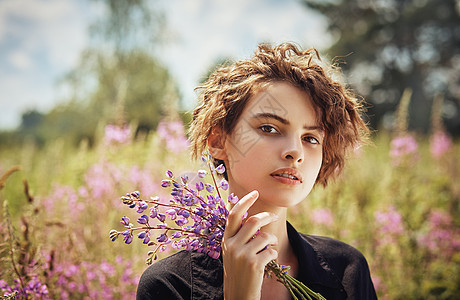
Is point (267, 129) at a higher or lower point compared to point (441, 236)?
higher

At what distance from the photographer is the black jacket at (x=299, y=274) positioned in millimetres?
1236

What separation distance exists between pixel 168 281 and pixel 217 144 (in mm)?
497

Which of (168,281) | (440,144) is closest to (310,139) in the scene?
(168,281)

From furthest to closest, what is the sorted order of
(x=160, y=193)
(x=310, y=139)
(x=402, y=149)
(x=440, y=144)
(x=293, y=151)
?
(x=440, y=144)
(x=402, y=149)
(x=160, y=193)
(x=310, y=139)
(x=293, y=151)

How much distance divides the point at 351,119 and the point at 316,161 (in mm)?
367

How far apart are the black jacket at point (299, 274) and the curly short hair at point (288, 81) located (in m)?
0.33

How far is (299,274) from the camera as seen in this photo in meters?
1.38

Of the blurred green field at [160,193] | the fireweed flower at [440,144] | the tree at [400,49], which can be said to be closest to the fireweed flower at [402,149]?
the blurred green field at [160,193]

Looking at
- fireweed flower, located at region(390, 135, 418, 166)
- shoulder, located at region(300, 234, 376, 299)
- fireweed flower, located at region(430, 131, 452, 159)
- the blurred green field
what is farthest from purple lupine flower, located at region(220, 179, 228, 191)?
fireweed flower, located at region(430, 131, 452, 159)

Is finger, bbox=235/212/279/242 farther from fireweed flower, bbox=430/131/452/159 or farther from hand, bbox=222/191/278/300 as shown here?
fireweed flower, bbox=430/131/452/159

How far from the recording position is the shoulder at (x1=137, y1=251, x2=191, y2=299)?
1231mm

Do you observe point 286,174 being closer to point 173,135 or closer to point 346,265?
point 346,265

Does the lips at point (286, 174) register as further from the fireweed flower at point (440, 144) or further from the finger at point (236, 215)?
the fireweed flower at point (440, 144)

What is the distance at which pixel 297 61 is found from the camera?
150 cm
